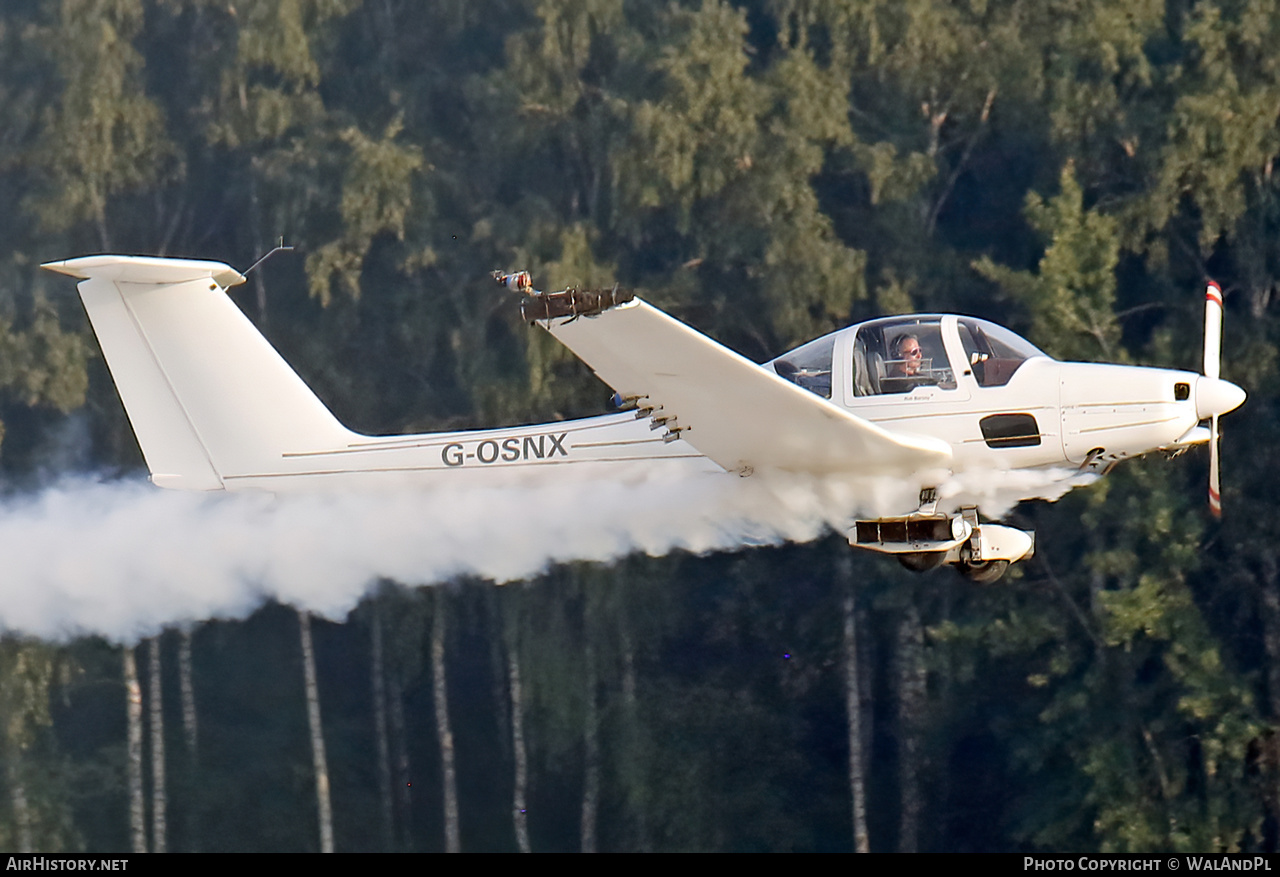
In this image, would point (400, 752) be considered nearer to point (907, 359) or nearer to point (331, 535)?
point (331, 535)

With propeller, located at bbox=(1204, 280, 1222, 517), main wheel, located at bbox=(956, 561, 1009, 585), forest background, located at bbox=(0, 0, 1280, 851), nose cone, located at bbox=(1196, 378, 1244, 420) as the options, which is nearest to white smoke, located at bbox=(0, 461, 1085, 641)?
main wheel, located at bbox=(956, 561, 1009, 585)

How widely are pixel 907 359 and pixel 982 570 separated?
178 cm

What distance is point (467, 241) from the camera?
25594 mm

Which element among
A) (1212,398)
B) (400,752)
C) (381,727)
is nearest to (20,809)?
(381,727)

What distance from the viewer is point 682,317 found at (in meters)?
23.2

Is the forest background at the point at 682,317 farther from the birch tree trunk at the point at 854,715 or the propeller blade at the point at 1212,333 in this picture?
the propeller blade at the point at 1212,333

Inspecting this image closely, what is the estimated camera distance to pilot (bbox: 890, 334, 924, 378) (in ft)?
36.5

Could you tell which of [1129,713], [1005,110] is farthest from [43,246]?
[1129,713]

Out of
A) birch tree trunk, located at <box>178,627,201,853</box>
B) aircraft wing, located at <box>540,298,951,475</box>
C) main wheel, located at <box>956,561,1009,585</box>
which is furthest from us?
birch tree trunk, located at <box>178,627,201,853</box>

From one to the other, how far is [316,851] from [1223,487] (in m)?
15.4

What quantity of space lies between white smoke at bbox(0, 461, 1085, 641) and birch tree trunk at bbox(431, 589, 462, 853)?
499 inches

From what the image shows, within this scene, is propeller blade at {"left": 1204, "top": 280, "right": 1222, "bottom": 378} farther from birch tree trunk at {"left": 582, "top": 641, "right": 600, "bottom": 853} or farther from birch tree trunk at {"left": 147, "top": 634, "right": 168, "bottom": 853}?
birch tree trunk at {"left": 147, "top": 634, "right": 168, "bottom": 853}

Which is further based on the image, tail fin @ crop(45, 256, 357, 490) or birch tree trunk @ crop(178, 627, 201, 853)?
birch tree trunk @ crop(178, 627, 201, 853)

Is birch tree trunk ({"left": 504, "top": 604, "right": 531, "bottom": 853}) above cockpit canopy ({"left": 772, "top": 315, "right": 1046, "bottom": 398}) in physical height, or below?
below
